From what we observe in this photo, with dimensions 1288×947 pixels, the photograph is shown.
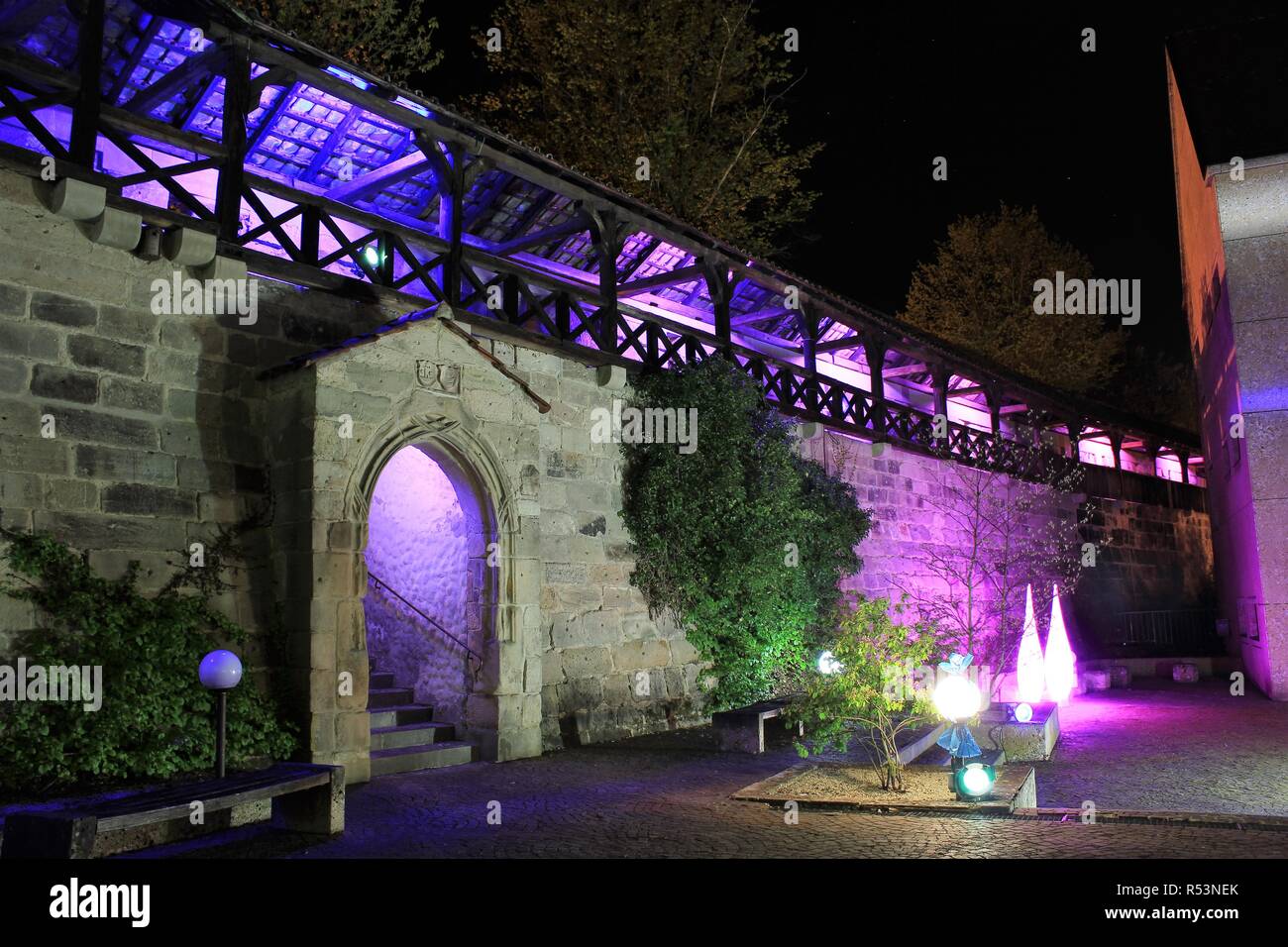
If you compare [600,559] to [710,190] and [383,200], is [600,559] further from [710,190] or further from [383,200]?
[710,190]

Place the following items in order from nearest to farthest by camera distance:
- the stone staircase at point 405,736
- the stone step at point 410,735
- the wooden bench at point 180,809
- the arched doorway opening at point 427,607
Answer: the wooden bench at point 180,809
the stone staircase at point 405,736
the stone step at point 410,735
the arched doorway opening at point 427,607

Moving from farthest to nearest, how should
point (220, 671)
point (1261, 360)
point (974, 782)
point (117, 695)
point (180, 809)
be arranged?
point (1261, 360) < point (117, 695) < point (974, 782) < point (220, 671) < point (180, 809)

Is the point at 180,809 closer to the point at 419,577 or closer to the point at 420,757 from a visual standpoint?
the point at 420,757

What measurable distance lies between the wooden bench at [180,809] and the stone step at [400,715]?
2.63 m

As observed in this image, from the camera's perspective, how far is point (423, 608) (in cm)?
940

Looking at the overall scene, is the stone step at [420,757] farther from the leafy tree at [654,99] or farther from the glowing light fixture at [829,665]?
the leafy tree at [654,99]

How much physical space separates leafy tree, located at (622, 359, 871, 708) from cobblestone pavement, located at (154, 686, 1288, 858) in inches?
71.5

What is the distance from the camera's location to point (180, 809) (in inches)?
187

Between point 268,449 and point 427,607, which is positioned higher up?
point 268,449

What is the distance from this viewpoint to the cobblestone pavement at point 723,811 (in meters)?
5.09

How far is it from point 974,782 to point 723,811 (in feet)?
5.04

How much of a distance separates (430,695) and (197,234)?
4349 millimetres

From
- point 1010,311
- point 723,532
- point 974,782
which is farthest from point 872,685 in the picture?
point 1010,311

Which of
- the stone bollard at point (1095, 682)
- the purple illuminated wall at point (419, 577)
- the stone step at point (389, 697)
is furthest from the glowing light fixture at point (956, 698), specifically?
the stone bollard at point (1095, 682)
